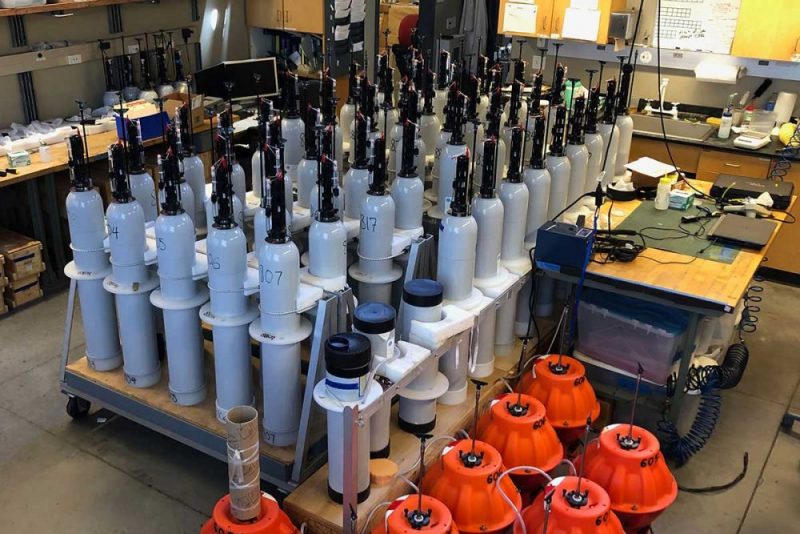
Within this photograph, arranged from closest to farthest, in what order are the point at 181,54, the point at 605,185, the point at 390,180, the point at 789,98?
the point at 390,180 < the point at 605,185 < the point at 789,98 < the point at 181,54

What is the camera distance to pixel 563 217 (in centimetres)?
319

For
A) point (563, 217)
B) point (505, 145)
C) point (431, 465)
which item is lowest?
point (431, 465)

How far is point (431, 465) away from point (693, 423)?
4.29ft

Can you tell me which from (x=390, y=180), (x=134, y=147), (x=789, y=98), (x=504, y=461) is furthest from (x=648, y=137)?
(x=134, y=147)

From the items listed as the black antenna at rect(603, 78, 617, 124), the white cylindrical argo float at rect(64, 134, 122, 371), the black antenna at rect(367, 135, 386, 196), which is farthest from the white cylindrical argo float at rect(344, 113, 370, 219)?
the black antenna at rect(603, 78, 617, 124)

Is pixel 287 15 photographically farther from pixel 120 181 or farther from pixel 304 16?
pixel 120 181

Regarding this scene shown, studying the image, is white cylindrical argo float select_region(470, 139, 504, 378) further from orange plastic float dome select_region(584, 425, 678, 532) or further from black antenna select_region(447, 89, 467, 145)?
orange plastic float dome select_region(584, 425, 678, 532)

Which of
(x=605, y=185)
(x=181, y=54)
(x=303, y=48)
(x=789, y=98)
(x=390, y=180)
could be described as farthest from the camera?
(x=303, y=48)

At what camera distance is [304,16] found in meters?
5.74

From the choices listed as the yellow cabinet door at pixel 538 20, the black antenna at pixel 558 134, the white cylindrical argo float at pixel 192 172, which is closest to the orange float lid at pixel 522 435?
the black antenna at pixel 558 134

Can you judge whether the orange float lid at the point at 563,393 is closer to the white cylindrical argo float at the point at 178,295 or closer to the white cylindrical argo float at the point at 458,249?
the white cylindrical argo float at the point at 458,249

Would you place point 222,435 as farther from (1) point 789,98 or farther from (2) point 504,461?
(1) point 789,98

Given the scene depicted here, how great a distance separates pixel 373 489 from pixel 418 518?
0.34m

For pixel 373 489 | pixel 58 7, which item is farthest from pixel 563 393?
pixel 58 7
